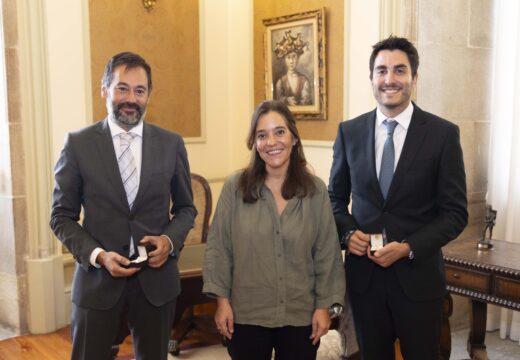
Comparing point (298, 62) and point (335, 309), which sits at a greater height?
point (298, 62)

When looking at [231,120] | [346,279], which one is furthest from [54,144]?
[346,279]

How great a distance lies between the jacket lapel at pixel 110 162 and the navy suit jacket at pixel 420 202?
0.87 metres

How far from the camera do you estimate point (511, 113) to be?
3891mm

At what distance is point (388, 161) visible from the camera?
7.46 ft

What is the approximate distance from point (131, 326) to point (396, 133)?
49.5 inches

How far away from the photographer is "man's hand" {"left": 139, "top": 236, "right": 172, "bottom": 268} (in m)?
2.13

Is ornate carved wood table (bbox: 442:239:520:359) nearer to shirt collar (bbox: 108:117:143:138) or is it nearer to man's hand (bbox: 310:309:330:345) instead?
man's hand (bbox: 310:309:330:345)

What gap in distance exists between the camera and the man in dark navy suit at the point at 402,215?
2.21m

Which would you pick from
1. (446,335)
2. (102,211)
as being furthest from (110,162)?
(446,335)

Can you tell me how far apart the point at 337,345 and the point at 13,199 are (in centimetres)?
241

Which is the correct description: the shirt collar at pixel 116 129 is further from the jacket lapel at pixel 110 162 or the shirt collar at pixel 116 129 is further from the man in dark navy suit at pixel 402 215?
the man in dark navy suit at pixel 402 215

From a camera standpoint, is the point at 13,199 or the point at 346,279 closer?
the point at 346,279

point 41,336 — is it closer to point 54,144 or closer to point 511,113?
point 54,144

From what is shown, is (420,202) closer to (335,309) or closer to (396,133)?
(396,133)
